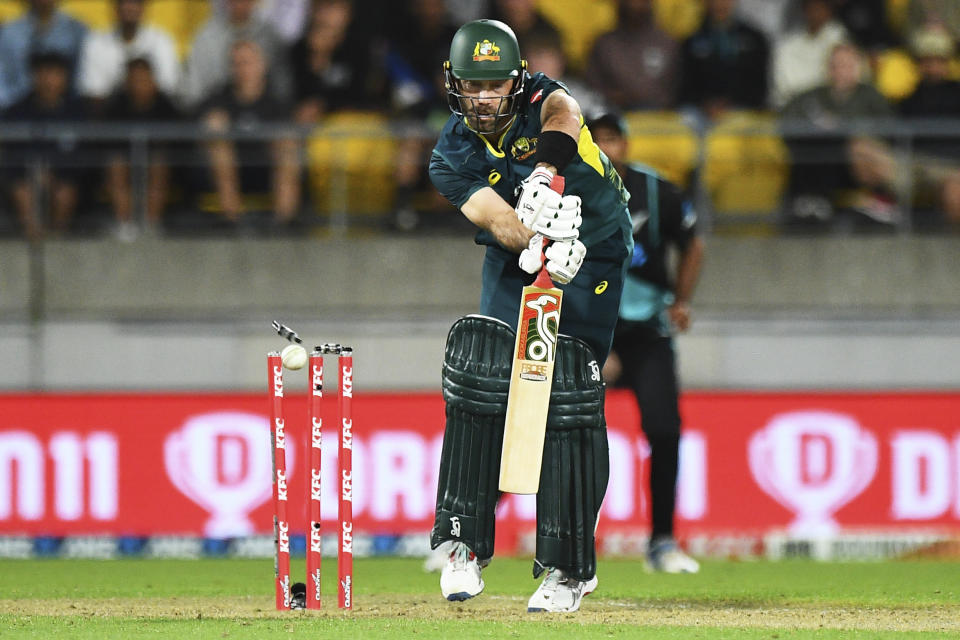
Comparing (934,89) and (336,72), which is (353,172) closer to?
(336,72)

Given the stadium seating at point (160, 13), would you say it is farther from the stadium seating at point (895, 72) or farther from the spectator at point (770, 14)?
the stadium seating at point (895, 72)

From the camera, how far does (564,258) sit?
5570 mm

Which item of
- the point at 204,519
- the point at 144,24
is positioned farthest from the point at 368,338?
the point at 144,24

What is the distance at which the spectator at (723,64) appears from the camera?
37.4 ft

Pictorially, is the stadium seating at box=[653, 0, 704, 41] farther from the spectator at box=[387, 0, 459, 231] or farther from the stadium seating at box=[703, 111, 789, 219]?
the spectator at box=[387, 0, 459, 231]

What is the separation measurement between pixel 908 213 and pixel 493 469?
238 inches

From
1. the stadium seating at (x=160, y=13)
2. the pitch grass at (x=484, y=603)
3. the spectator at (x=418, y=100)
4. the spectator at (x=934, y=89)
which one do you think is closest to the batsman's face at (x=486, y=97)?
the pitch grass at (x=484, y=603)

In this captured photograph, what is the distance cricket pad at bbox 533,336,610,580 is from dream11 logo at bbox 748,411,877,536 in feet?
12.7

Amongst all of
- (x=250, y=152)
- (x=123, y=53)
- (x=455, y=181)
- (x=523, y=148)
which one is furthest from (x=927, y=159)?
(x=455, y=181)

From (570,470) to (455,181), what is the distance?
1.09m

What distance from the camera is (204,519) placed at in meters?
9.55

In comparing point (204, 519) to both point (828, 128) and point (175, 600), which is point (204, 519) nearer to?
point (175, 600)

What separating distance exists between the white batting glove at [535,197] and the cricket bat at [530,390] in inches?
8.3

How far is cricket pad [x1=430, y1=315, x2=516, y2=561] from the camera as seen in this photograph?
19.1ft
